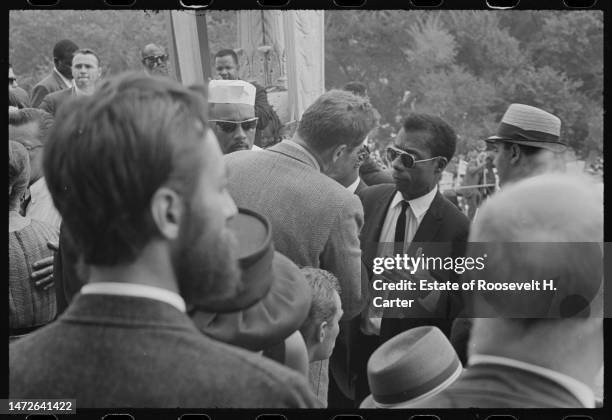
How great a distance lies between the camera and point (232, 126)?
11.4 feet

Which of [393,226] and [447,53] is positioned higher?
[447,53]

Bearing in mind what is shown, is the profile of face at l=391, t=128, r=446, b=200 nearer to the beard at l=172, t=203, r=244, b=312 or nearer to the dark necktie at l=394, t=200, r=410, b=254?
the dark necktie at l=394, t=200, r=410, b=254

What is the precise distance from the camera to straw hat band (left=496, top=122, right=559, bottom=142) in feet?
10.6

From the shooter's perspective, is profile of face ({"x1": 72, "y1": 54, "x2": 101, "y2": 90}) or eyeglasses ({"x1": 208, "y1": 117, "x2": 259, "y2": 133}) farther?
profile of face ({"x1": 72, "y1": 54, "x2": 101, "y2": 90})

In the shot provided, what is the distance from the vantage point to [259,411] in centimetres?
127

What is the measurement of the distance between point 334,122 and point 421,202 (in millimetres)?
569

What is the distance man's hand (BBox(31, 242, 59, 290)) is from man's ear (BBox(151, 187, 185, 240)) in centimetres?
168

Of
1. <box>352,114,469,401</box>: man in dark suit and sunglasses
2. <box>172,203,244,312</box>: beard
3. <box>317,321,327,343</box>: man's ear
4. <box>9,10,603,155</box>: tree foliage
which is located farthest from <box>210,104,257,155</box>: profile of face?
<box>172,203,244,312</box>: beard

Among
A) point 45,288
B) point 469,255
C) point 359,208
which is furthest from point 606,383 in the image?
point 45,288

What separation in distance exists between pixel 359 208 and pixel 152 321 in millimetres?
1654

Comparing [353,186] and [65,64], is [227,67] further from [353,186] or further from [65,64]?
[353,186]

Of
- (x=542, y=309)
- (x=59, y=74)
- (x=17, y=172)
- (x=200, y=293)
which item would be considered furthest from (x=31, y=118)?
(x=542, y=309)

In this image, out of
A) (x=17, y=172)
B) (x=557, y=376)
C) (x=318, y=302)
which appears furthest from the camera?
(x=17, y=172)

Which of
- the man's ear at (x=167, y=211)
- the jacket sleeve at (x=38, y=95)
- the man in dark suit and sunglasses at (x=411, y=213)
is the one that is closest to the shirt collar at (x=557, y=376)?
the man's ear at (x=167, y=211)
